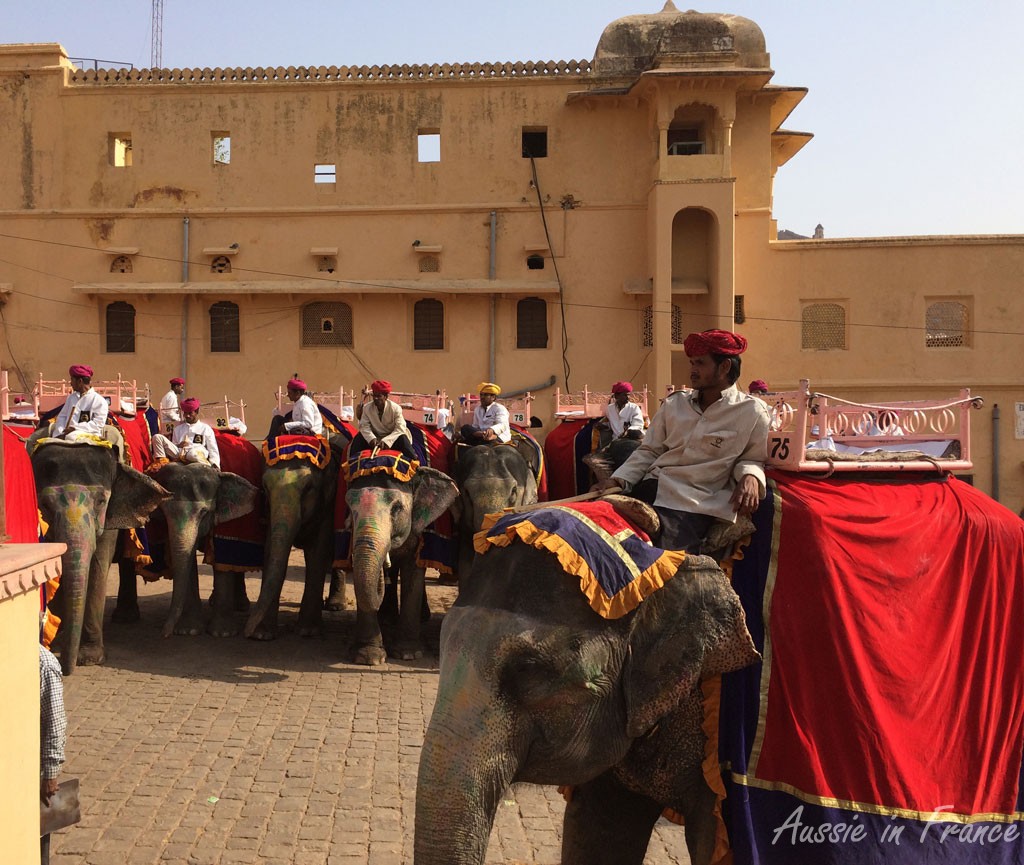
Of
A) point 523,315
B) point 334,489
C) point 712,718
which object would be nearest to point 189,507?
point 334,489

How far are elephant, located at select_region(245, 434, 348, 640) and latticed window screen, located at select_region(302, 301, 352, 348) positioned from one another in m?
16.0

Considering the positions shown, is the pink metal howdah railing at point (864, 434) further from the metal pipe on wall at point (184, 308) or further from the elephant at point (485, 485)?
the metal pipe on wall at point (184, 308)

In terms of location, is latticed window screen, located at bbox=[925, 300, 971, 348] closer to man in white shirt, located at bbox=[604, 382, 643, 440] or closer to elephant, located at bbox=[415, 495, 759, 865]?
man in white shirt, located at bbox=[604, 382, 643, 440]

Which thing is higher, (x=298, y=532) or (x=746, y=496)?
(x=746, y=496)

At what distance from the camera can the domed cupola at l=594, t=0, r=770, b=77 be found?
87.2ft

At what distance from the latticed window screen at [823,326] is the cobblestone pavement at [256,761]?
18215 mm

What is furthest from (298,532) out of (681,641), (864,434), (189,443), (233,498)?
(681,641)

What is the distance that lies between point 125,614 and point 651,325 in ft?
57.7

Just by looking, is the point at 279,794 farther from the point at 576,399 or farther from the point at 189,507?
the point at 576,399

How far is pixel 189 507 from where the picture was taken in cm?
1034

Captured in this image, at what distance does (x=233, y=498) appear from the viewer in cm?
1069

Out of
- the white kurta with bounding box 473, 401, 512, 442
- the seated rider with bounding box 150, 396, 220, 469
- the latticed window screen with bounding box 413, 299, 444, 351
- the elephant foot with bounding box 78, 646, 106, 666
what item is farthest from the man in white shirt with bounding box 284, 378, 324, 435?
the latticed window screen with bounding box 413, 299, 444, 351

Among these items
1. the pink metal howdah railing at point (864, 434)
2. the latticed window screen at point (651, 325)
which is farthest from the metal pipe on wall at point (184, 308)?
the pink metal howdah railing at point (864, 434)

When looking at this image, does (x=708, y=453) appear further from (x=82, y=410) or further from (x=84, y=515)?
(x=82, y=410)
